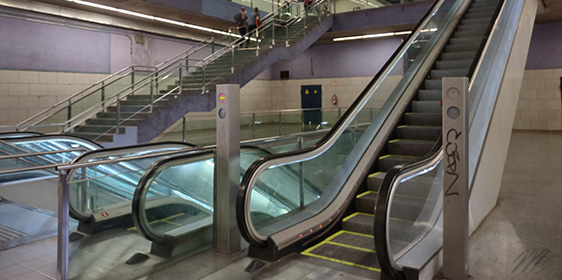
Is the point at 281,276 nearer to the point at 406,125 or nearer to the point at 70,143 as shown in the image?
the point at 406,125

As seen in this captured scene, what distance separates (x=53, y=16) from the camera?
1191 centimetres

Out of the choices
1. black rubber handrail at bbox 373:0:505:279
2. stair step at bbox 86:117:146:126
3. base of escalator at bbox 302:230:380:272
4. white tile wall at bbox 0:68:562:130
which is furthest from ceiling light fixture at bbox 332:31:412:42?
black rubber handrail at bbox 373:0:505:279

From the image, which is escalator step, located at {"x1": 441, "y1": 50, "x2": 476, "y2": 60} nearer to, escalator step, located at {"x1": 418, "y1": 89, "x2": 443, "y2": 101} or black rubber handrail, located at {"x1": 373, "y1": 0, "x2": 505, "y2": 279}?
escalator step, located at {"x1": 418, "y1": 89, "x2": 443, "y2": 101}

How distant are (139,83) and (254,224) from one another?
7.92 metres

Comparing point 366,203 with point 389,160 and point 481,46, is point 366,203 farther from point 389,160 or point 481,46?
point 481,46

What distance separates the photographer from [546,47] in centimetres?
1521

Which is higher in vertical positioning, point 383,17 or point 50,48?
point 383,17

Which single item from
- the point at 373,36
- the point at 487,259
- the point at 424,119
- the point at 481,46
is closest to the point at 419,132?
the point at 424,119

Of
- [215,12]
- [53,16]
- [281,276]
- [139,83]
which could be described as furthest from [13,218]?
[215,12]

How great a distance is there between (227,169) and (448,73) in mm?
4795

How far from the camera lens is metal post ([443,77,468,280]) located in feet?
10.6

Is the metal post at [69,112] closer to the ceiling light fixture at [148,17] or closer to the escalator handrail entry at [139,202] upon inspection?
the ceiling light fixture at [148,17]

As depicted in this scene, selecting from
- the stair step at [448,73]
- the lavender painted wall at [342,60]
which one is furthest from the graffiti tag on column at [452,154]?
the lavender painted wall at [342,60]

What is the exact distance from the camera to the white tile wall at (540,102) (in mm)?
15078
